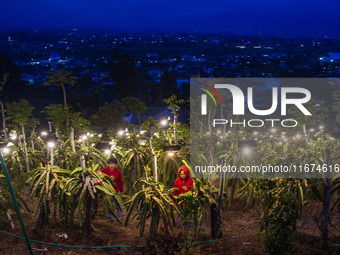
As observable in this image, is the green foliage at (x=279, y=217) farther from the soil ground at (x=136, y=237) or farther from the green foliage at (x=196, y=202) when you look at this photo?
the green foliage at (x=196, y=202)

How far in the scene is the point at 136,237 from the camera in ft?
18.6

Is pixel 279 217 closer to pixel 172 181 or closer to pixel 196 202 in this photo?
pixel 196 202

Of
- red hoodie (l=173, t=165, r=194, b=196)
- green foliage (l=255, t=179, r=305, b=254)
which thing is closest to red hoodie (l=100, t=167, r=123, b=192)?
red hoodie (l=173, t=165, r=194, b=196)

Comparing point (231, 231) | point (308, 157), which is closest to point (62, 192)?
point (231, 231)

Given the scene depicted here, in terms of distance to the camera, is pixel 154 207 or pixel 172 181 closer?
pixel 154 207

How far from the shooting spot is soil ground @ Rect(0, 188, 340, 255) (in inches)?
204

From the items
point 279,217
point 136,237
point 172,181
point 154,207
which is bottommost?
point 136,237

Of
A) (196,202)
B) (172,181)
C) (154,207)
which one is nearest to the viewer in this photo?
(196,202)

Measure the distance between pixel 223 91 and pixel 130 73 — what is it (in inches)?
800

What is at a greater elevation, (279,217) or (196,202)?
(196,202)

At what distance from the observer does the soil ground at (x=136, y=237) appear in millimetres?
5172

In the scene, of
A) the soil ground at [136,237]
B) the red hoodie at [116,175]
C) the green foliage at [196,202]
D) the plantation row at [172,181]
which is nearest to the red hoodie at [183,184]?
the plantation row at [172,181]

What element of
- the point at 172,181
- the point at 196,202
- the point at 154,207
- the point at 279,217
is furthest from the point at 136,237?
the point at 279,217

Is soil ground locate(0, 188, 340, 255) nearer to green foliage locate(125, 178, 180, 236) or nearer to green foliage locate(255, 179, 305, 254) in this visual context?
green foliage locate(125, 178, 180, 236)
